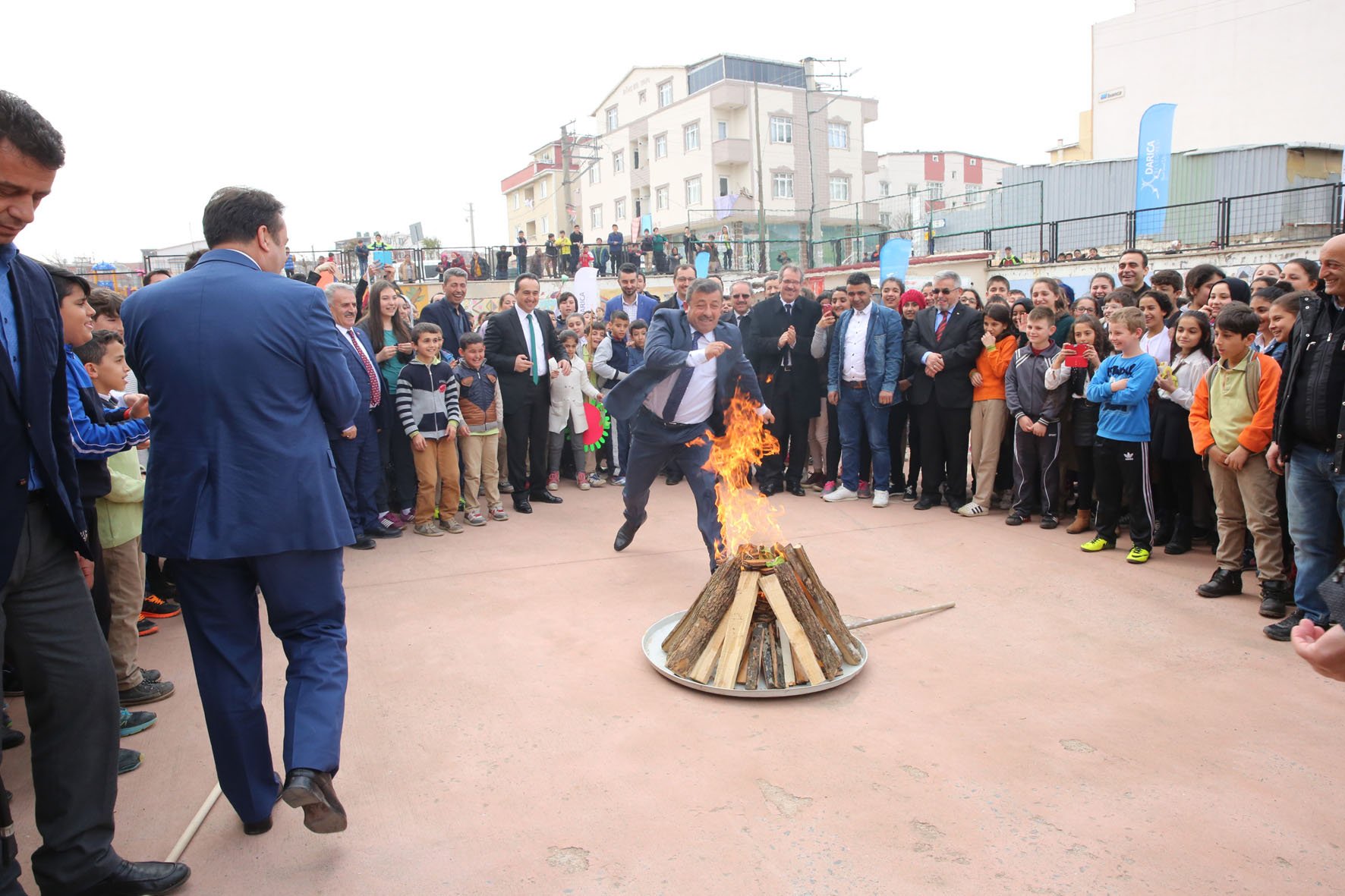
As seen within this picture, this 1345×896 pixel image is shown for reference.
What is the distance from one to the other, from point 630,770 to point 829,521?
15.1ft

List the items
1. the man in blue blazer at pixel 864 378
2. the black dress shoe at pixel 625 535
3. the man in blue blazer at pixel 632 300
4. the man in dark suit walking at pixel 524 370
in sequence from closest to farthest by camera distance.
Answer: the black dress shoe at pixel 625 535
the man in blue blazer at pixel 864 378
the man in dark suit walking at pixel 524 370
the man in blue blazer at pixel 632 300

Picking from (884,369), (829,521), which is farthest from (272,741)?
(884,369)

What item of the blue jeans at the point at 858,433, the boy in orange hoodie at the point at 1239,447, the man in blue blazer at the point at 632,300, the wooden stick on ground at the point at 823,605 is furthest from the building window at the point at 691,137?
the wooden stick on ground at the point at 823,605

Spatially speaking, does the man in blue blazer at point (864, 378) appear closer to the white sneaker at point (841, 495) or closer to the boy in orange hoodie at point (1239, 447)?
the white sneaker at point (841, 495)

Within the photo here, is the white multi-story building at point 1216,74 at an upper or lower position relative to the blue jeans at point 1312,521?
upper

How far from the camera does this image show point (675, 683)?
4395 mm

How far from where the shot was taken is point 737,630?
4.35m

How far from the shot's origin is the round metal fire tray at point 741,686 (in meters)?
4.16

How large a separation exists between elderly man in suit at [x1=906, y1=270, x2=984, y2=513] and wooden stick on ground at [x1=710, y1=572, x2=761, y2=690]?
4.32m

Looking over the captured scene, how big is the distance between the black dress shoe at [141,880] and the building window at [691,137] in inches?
1801

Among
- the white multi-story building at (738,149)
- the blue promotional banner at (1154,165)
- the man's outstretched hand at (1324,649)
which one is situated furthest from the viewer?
the white multi-story building at (738,149)

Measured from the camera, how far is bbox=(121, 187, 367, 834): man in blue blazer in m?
2.86

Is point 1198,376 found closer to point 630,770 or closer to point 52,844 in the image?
point 630,770

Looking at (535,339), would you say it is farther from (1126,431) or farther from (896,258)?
(896,258)
